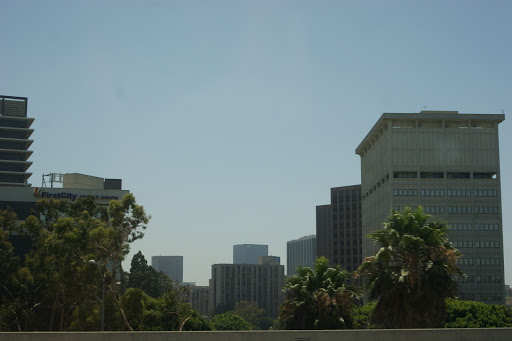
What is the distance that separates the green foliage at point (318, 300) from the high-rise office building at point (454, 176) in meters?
79.2

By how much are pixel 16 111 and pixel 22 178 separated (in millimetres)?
16935

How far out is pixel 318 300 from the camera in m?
40.1

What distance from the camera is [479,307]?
5656 centimetres

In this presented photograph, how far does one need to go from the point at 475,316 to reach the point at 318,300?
21847 mm

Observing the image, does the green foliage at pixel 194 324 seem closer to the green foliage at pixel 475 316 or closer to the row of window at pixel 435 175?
the green foliage at pixel 475 316

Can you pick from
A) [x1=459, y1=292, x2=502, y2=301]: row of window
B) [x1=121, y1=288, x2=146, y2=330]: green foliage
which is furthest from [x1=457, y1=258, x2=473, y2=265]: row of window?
[x1=121, y1=288, x2=146, y2=330]: green foliage

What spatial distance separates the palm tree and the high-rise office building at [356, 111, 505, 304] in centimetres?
8451

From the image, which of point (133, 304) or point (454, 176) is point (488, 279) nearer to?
point (454, 176)

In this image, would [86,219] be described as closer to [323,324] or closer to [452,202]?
[323,324]

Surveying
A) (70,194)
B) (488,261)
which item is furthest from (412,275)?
(488,261)

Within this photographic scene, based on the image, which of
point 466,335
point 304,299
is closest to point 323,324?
point 304,299

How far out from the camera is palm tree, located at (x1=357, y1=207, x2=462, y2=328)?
34469 millimetres

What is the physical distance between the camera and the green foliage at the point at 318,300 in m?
39.8

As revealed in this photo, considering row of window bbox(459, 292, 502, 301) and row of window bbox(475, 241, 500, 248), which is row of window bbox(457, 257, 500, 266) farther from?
row of window bbox(459, 292, 502, 301)
